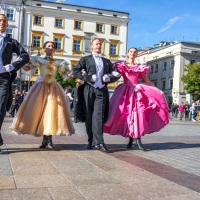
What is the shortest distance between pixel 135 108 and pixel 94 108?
835 millimetres

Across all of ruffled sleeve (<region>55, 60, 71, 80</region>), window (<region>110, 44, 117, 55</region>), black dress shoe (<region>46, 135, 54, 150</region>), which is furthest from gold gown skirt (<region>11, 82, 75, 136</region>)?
window (<region>110, 44, 117, 55</region>)

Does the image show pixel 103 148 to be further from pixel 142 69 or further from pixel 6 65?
pixel 6 65

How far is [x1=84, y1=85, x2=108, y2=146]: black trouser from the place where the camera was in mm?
6117

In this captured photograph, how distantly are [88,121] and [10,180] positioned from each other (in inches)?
118

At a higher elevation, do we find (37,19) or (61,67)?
(37,19)

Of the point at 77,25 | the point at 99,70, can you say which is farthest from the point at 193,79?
the point at 99,70

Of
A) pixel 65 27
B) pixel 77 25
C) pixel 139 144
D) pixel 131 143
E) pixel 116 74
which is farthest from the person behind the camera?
pixel 77 25

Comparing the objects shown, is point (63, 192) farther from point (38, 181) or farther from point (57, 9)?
point (57, 9)

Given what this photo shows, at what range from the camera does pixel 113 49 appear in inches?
2115

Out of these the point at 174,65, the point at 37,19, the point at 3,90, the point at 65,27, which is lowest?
the point at 3,90

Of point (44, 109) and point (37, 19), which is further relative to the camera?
point (37, 19)

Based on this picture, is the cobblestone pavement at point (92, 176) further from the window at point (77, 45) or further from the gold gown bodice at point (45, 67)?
the window at point (77, 45)

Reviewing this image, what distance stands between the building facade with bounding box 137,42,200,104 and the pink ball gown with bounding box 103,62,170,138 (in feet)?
176

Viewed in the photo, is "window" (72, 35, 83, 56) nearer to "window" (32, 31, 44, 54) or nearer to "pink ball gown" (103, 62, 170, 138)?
"window" (32, 31, 44, 54)
